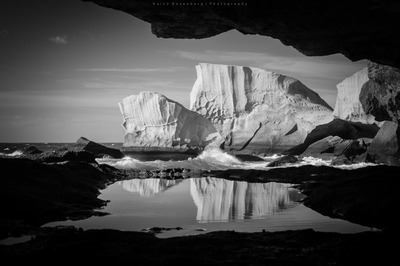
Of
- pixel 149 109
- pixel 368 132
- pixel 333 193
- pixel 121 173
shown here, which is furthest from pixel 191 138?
pixel 333 193

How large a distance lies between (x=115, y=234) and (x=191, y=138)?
6132 centimetres

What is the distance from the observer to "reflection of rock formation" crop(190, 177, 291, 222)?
403 inches

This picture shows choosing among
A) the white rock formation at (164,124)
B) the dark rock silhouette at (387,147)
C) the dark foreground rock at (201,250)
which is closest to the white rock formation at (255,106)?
the white rock formation at (164,124)

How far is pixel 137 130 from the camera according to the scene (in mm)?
71375

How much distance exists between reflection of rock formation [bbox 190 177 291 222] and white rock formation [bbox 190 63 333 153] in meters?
41.8

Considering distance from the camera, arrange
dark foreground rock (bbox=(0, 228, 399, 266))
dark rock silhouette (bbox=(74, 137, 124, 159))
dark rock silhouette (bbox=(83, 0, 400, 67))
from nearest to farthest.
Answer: dark foreground rock (bbox=(0, 228, 399, 266))
dark rock silhouette (bbox=(83, 0, 400, 67))
dark rock silhouette (bbox=(74, 137, 124, 159))

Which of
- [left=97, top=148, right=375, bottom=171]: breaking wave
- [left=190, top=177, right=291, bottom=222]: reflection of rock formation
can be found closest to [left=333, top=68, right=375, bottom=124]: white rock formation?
[left=97, top=148, right=375, bottom=171]: breaking wave

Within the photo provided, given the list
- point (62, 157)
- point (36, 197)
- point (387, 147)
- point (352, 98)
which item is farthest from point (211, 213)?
point (352, 98)

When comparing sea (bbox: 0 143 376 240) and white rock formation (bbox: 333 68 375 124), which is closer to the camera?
sea (bbox: 0 143 376 240)

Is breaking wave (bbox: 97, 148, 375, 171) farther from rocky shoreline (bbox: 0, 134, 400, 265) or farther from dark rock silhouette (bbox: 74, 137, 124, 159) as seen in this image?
rocky shoreline (bbox: 0, 134, 400, 265)

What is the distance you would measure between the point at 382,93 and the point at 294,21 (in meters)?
13.3

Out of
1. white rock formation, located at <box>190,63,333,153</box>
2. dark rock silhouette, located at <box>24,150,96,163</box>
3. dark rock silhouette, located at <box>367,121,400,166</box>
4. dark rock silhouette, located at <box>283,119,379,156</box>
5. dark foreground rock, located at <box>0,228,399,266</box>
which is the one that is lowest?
dark foreground rock, located at <box>0,228,399,266</box>

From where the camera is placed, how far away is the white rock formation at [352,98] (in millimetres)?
53812

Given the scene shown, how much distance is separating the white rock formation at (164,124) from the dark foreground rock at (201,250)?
59310 mm
